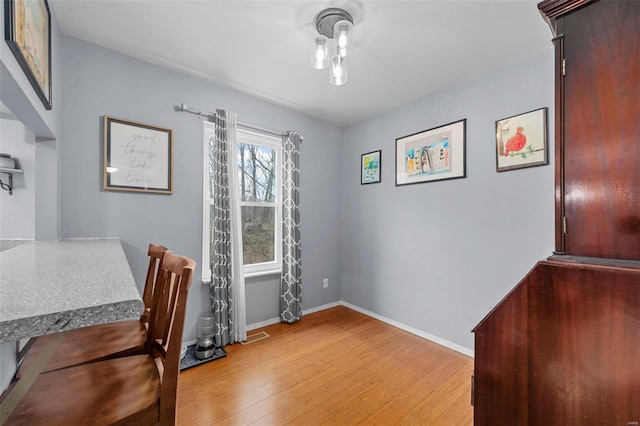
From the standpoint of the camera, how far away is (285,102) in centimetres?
292

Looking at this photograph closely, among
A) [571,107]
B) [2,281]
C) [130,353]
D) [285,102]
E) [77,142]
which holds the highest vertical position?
[285,102]

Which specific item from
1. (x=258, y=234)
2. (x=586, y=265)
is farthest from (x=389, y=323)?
(x=586, y=265)

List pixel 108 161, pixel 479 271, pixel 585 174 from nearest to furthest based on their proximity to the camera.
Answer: pixel 585 174 → pixel 108 161 → pixel 479 271

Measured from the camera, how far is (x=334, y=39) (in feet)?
5.81

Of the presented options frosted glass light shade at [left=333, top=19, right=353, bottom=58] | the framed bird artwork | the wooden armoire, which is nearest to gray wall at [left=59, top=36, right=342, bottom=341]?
frosted glass light shade at [left=333, top=19, right=353, bottom=58]

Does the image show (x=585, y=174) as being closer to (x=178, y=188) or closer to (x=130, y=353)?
(x=130, y=353)

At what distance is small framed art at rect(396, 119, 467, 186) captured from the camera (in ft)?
8.02

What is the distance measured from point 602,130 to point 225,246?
7.98 feet

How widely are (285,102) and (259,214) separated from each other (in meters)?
1.25

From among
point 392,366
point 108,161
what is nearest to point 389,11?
point 108,161

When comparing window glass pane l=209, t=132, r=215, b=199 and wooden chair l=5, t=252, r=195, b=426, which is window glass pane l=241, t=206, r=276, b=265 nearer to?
window glass pane l=209, t=132, r=215, b=199

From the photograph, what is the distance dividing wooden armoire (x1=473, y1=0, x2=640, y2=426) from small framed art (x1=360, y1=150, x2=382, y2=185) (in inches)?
87.6

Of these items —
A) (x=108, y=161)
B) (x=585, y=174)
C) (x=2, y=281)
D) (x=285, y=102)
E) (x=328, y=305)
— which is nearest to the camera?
(x=2, y=281)

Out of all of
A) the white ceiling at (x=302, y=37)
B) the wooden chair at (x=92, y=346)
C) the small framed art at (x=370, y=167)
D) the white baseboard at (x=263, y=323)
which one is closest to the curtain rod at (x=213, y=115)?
the white ceiling at (x=302, y=37)
